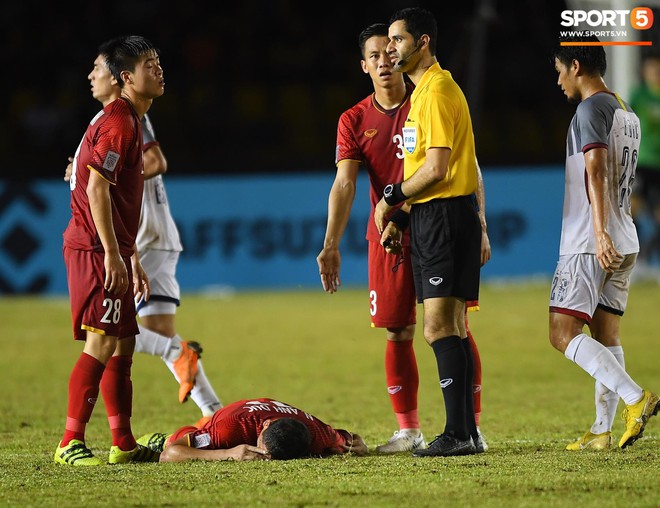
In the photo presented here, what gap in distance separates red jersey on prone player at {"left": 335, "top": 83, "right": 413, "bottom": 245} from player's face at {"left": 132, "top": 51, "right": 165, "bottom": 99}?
1.09 meters

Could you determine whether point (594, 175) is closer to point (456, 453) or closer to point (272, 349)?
point (456, 453)

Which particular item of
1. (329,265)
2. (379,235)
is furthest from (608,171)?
(329,265)

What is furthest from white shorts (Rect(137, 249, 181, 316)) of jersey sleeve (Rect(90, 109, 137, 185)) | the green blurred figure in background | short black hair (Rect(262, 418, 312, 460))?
the green blurred figure in background

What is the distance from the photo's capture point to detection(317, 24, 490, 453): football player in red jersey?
6266 millimetres

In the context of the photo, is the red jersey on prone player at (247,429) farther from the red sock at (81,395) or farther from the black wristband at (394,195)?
the black wristband at (394,195)

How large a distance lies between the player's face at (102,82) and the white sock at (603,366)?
296 cm

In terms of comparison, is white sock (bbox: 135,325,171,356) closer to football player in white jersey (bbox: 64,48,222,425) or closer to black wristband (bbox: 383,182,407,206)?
football player in white jersey (bbox: 64,48,222,425)

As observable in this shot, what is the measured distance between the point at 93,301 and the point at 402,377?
1785 mm

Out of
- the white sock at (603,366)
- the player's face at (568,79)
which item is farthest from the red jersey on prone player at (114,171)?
the white sock at (603,366)

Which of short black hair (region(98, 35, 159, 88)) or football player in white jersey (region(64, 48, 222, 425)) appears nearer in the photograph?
short black hair (region(98, 35, 159, 88))

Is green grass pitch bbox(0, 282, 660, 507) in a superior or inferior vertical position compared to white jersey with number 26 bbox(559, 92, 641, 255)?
inferior

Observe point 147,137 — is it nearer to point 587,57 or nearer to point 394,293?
point 394,293

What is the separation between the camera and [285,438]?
18.2ft

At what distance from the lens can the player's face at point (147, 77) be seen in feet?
19.8
